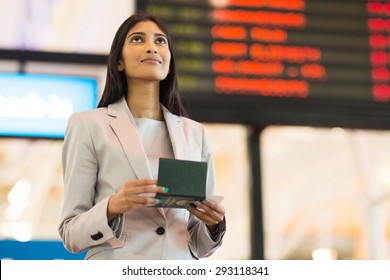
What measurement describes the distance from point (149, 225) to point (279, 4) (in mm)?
2619

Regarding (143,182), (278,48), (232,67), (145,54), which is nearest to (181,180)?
(143,182)

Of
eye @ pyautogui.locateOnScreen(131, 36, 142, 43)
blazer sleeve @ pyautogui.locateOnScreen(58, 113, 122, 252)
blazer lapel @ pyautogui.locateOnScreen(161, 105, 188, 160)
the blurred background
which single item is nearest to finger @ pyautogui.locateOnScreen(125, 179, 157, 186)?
blazer sleeve @ pyautogui.locateOnScreen(58, 113, 122, 252)

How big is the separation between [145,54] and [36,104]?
2.19m

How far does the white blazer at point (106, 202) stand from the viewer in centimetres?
160

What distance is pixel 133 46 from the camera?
5.88ft

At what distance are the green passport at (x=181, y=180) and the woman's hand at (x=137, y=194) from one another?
16 millimetres

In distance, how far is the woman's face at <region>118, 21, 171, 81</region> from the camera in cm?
176

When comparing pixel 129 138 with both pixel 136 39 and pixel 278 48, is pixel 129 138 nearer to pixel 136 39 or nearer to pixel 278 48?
pixel 136 39

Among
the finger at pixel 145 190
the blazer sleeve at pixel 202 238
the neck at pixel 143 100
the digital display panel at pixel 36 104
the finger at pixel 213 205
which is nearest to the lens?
the finger at pixel 145 190

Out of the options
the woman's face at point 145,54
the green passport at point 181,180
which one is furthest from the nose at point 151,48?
the green passport at point 181,180

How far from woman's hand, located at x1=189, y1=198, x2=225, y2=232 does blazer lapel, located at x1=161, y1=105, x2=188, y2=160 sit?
0.53 ft

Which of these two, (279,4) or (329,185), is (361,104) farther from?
(329,185)

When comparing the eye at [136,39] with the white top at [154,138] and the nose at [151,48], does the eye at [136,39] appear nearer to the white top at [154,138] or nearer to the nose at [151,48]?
the nose at [151,48]
